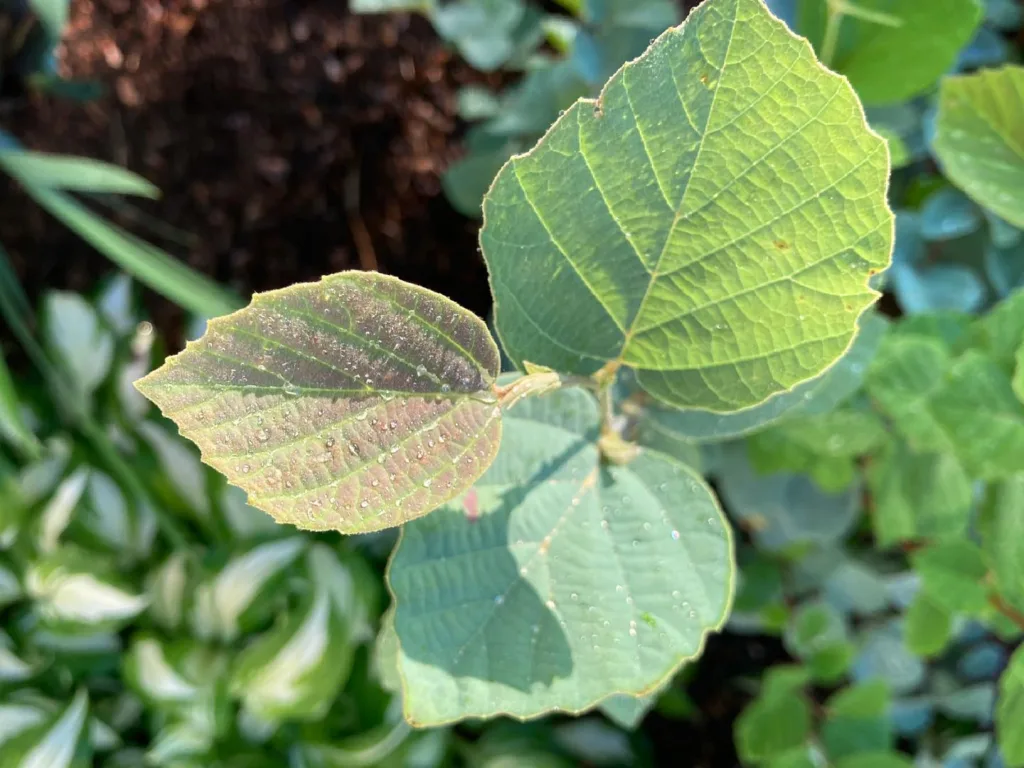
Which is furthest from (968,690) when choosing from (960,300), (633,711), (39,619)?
(39,619)

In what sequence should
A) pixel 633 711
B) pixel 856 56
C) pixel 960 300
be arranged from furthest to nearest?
pixel 960 300 → pixel 856 56 → pixel 633 711

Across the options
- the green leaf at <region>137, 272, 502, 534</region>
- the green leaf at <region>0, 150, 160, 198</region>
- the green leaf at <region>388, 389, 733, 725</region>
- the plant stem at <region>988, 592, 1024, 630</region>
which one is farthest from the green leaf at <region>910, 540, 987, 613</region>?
the green leaf at <region>0, 150, 160, 198</region>

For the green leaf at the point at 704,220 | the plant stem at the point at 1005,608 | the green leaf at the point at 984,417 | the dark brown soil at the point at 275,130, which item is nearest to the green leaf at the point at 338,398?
the green leaf at the point at 704,220

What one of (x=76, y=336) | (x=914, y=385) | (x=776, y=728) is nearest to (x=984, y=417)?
(x=914, y=385)

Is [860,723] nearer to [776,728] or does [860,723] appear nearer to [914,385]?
[776,728]

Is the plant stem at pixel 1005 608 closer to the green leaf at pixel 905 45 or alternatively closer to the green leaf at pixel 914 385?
the green leaf at pixel 914 385

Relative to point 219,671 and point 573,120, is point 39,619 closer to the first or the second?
point 219,671
